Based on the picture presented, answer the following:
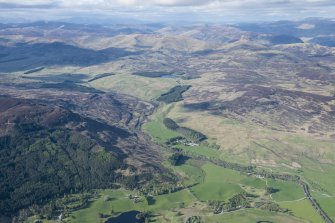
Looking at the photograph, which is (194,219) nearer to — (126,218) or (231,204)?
(231,204)

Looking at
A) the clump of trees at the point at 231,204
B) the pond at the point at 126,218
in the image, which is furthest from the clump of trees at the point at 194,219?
the pond at the point at 126,218

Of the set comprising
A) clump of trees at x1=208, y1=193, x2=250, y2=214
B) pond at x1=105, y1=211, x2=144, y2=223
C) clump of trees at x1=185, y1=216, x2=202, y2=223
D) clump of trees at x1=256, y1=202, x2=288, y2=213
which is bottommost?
clump of trees at x1=256, y1=202, x2=288, y2=213

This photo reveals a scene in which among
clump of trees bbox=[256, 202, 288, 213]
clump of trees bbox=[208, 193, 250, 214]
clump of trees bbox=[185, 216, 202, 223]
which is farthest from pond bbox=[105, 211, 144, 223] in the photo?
clump of trees bbox=[256, 202, 288, 213]

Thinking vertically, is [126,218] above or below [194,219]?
below

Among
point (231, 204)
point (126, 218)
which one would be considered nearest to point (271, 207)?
point (231, 204)

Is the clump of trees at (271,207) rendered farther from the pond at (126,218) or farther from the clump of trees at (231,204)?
the pond at (126,218)

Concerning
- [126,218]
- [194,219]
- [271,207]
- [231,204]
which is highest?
[194,219]

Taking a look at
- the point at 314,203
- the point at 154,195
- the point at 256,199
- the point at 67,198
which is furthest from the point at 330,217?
the point at 67,198

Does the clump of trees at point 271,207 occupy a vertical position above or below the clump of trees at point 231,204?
below

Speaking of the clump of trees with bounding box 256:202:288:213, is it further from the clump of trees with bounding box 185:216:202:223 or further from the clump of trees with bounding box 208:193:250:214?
the clump of trees with bounding box 185:216:202:223
